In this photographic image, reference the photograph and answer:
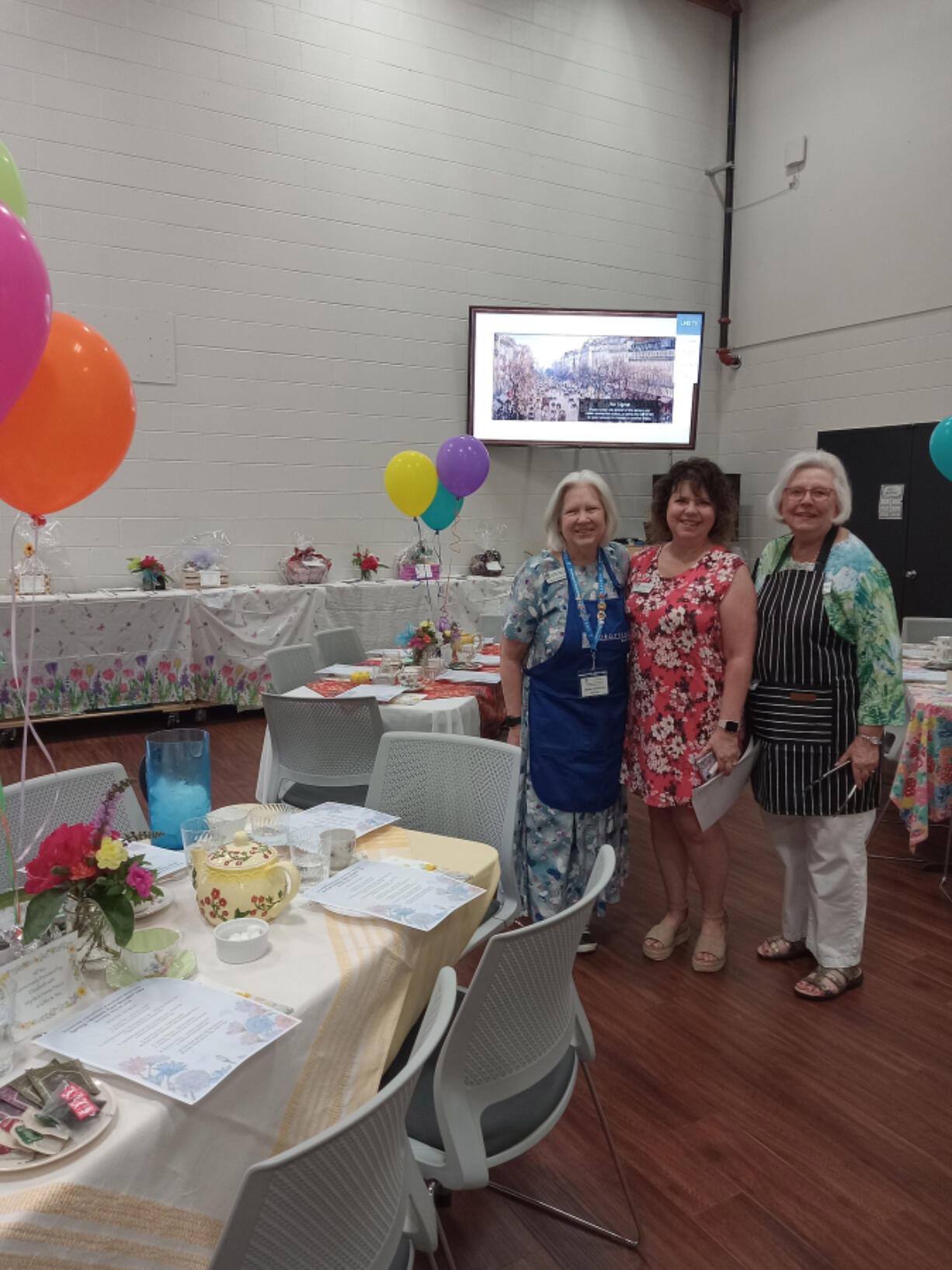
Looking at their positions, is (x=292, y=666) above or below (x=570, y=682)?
below

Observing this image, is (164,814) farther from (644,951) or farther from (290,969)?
(644,951)

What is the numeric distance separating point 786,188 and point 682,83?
144 cm

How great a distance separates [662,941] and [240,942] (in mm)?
1856

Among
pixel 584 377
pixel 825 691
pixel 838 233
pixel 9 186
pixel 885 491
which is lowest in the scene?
pixel 825 691

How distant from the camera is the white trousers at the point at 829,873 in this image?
8.71 ft

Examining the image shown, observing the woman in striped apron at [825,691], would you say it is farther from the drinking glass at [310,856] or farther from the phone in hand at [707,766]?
the drinking glass at [310,856]

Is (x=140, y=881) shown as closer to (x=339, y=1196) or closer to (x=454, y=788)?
(x=339, y=1196)

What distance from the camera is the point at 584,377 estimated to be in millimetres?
7500

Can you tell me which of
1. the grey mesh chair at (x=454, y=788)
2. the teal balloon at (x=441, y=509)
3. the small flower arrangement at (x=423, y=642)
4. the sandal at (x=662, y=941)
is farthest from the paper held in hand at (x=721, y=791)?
the teal balloon at (x=441, y=509)

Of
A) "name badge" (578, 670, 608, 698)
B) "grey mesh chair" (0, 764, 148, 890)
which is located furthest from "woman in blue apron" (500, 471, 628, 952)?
"grey mesh chair" (0, 764, 148, 890)

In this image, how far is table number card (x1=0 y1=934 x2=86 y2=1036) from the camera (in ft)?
4.17

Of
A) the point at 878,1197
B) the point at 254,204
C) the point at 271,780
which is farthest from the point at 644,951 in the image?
the point at 254,204

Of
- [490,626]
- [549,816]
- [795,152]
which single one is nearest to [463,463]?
[490,626]

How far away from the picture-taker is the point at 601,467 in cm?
813
